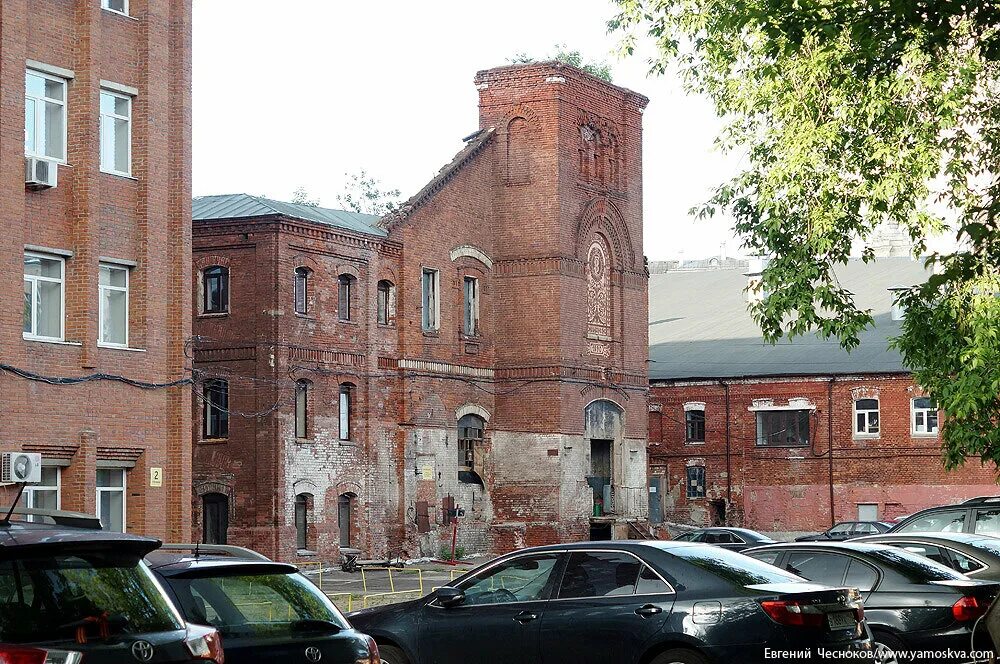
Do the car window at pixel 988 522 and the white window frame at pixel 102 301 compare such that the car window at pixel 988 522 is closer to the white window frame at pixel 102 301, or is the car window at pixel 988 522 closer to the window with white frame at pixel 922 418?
the white window frame at pixel 102 301

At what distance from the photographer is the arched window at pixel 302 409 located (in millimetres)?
37812

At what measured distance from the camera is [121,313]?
26672 millimetres

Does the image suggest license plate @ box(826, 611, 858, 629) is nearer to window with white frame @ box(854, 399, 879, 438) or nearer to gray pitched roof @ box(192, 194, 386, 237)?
gray pitched roof @ box(192, 194, 386, 237)

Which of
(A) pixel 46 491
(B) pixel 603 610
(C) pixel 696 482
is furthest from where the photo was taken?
(C) pixel 696 482

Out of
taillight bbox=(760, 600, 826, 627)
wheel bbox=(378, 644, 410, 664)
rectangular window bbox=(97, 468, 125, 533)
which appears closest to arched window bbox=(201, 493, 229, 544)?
rectangular window bbox=(97, 468, 125, 533)

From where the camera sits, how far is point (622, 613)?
12.0m

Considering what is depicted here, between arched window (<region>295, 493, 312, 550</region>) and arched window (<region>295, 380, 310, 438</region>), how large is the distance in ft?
5.26

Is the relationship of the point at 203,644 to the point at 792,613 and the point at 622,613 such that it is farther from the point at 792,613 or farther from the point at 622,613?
the point at 792,613

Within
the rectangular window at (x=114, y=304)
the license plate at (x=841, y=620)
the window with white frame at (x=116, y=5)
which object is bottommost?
the license plate at (x=841, y=620)

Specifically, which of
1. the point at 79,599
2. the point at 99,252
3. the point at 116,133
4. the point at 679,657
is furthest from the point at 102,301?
the point at 79,599

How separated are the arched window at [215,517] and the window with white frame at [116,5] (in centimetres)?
1448

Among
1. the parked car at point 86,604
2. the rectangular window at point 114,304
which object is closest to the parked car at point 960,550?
the parked car at point 86,604

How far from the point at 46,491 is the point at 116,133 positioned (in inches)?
258

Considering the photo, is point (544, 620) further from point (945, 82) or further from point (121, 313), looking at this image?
point (121, 313)
